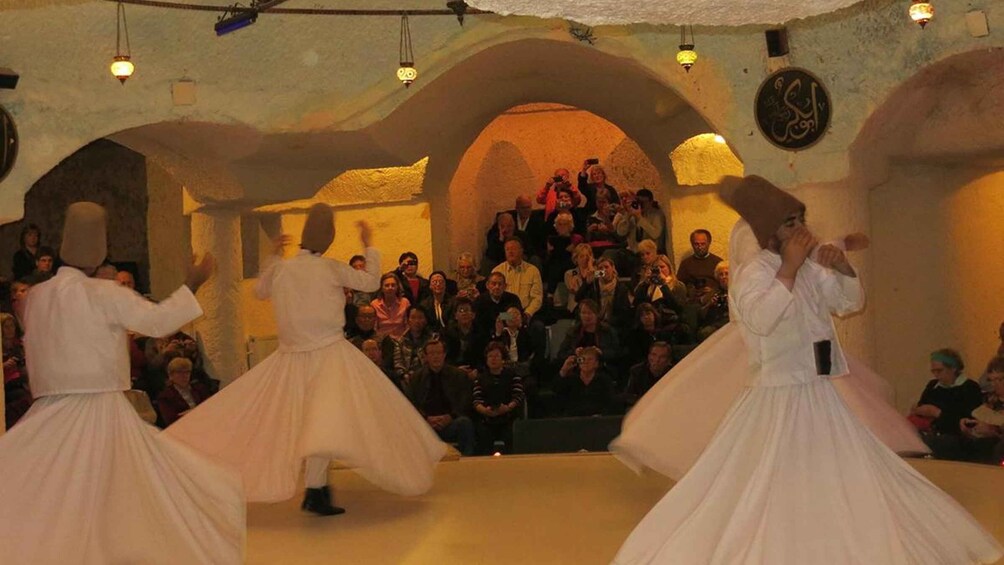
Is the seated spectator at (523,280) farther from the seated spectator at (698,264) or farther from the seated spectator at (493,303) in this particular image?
the seated spectator at (698,264)

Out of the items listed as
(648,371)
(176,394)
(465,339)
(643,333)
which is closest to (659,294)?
(643,333)

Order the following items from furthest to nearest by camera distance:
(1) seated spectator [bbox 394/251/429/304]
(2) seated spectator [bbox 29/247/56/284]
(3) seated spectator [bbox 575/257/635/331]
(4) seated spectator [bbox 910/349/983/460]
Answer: (1) seated spectator [bbox 394/251/429/304], (2) seated spectator [bbox 29/247/56/284], (3) seated spectator [bbox 575/257/635/331], (4) seated spectator [bbox 910/349/983/460]

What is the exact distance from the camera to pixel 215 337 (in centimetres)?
1353

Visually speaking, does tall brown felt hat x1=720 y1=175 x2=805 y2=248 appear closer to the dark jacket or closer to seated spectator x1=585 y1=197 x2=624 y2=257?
the dark jacket

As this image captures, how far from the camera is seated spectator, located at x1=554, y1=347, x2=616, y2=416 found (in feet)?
34.0

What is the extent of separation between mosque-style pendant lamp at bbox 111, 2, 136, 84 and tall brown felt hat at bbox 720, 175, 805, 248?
542 centimetres

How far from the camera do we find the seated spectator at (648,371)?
10.3 m

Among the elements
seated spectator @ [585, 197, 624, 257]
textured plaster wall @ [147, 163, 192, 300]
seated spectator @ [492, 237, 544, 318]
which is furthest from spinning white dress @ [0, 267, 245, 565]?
textured plaster wall @ [147, 163, 192, 300]

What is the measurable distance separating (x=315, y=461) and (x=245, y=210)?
227 inches

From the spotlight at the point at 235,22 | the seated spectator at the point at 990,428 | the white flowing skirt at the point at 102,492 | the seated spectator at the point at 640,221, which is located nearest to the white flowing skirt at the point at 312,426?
the white flowing skirt at the point at 102,492

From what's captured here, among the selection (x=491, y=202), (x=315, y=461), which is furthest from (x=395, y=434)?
(x=491, y=202)

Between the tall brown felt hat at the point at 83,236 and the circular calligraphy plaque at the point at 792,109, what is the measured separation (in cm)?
520

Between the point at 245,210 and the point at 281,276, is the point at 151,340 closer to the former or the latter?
the point at 245,210

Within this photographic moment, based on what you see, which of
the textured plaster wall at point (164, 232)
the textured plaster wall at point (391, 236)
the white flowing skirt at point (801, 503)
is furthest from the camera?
the textured plaster wall at point (164, 232)
